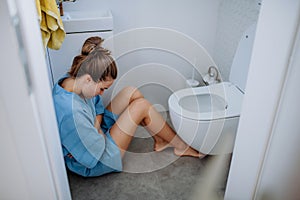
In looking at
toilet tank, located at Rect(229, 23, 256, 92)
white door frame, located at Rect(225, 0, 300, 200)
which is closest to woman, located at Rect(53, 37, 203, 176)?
toilet tank, located at Rect(229, 23, 256, 92)

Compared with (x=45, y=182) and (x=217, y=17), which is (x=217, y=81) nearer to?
(x=217, y=17)

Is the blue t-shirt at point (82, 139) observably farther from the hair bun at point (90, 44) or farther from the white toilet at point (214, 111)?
the white toilet at point (214, 111)

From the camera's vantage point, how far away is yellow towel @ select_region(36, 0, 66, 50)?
3.78ft

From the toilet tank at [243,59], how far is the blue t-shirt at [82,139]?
913mm

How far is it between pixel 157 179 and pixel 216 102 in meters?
0.65

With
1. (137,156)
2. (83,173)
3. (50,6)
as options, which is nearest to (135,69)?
(137,156)

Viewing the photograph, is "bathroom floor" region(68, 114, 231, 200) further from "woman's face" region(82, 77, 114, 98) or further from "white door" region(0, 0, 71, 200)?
"white door" region(0, 0, 71, 200)

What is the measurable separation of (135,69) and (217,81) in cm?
65

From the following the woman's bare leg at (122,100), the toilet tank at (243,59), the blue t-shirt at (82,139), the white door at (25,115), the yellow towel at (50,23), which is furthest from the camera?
the woman's bare leg at (122,100)

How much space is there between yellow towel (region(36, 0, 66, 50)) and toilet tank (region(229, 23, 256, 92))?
1130 mm

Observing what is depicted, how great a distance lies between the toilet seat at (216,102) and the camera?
1.64m

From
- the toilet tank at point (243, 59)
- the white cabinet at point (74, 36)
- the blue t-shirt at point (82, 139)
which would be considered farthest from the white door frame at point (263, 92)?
the white cabinet at point (74, 36)

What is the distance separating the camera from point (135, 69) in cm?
221

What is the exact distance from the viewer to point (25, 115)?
0.71 meters
